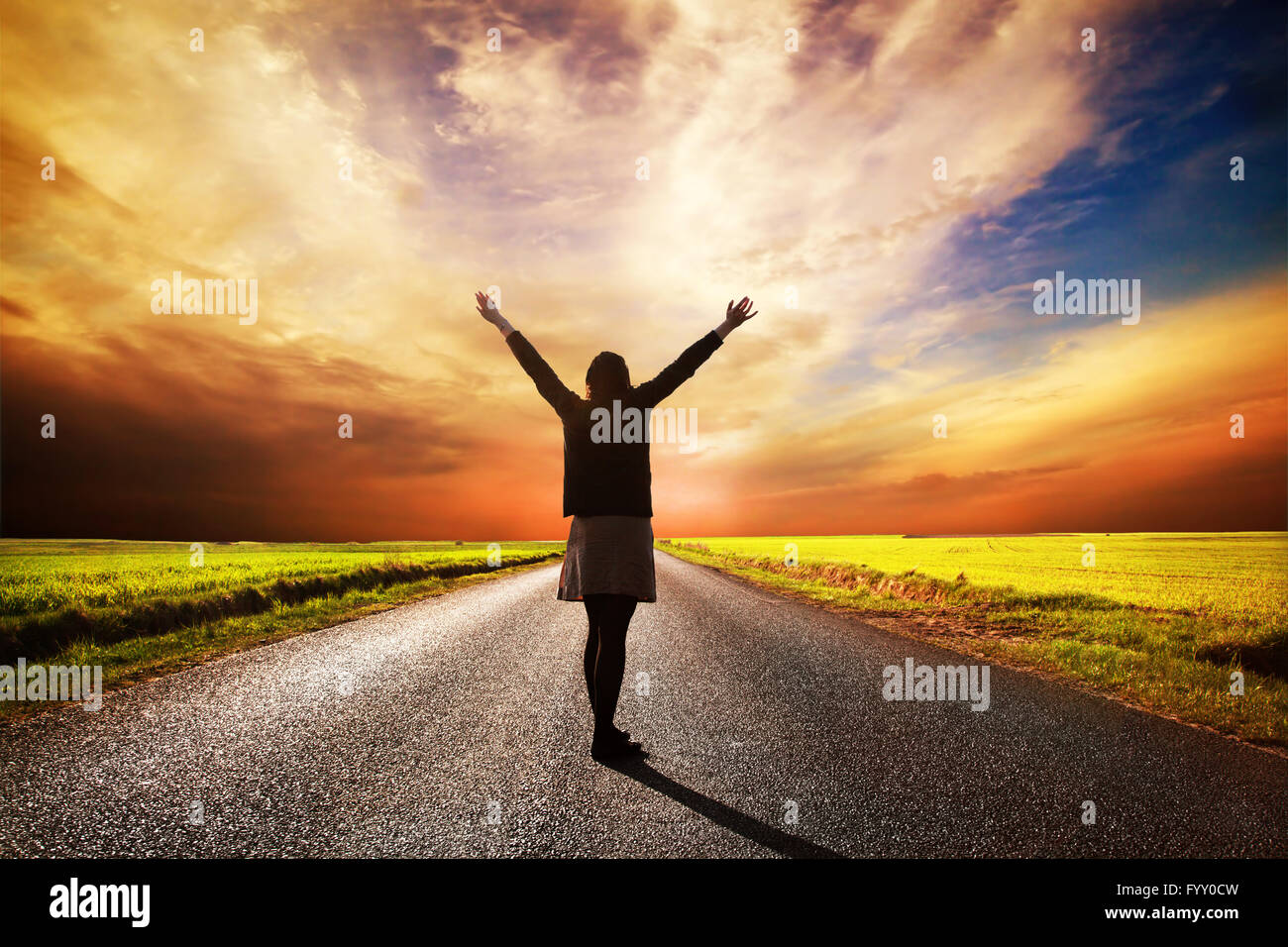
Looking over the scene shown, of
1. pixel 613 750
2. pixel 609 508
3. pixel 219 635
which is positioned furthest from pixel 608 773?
pixel 219 635

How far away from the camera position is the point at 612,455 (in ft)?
13.0

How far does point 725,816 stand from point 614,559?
161cm

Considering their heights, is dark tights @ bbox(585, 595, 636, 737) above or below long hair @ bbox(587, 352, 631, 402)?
below

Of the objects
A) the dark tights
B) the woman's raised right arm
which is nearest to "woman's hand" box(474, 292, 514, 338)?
the woman's raised right arm

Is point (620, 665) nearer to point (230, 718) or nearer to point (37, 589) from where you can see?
point (230, 718)

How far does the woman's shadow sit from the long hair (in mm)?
2431

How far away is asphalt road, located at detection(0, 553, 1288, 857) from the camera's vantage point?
2.84 meters
